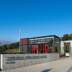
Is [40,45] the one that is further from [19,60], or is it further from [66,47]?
[19,60]

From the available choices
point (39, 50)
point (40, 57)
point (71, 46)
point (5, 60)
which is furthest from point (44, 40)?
point (5, 60)

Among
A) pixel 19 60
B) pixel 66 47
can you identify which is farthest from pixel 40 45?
pixel 19 60

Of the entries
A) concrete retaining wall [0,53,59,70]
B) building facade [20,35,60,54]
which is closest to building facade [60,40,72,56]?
building facade [20,35,60,54]

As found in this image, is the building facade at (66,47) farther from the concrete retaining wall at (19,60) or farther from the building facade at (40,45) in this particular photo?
the concrete retaining wall at (19,60)

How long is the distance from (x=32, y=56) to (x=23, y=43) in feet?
82.4

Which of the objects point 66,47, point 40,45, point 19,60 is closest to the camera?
point 19,60

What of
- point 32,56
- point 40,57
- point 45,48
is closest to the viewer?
point 32,56

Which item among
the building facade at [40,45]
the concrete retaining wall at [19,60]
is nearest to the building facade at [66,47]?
the building facade at [40,45]

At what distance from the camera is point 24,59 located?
23.0 metres

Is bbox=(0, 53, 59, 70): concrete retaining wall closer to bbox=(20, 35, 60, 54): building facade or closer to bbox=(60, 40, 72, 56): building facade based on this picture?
bbox=(20, 35, 60, 54): building facade

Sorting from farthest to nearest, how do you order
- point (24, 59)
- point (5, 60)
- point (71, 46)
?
point (71, 46), point (24, 59), point (5, 60)

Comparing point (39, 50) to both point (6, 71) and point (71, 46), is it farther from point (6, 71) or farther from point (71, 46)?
point (6, 71)

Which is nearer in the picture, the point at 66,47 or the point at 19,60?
the point at 19,60

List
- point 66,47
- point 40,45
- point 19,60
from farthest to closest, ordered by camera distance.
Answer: point 66,47 → point 40,45 → point 19,60
